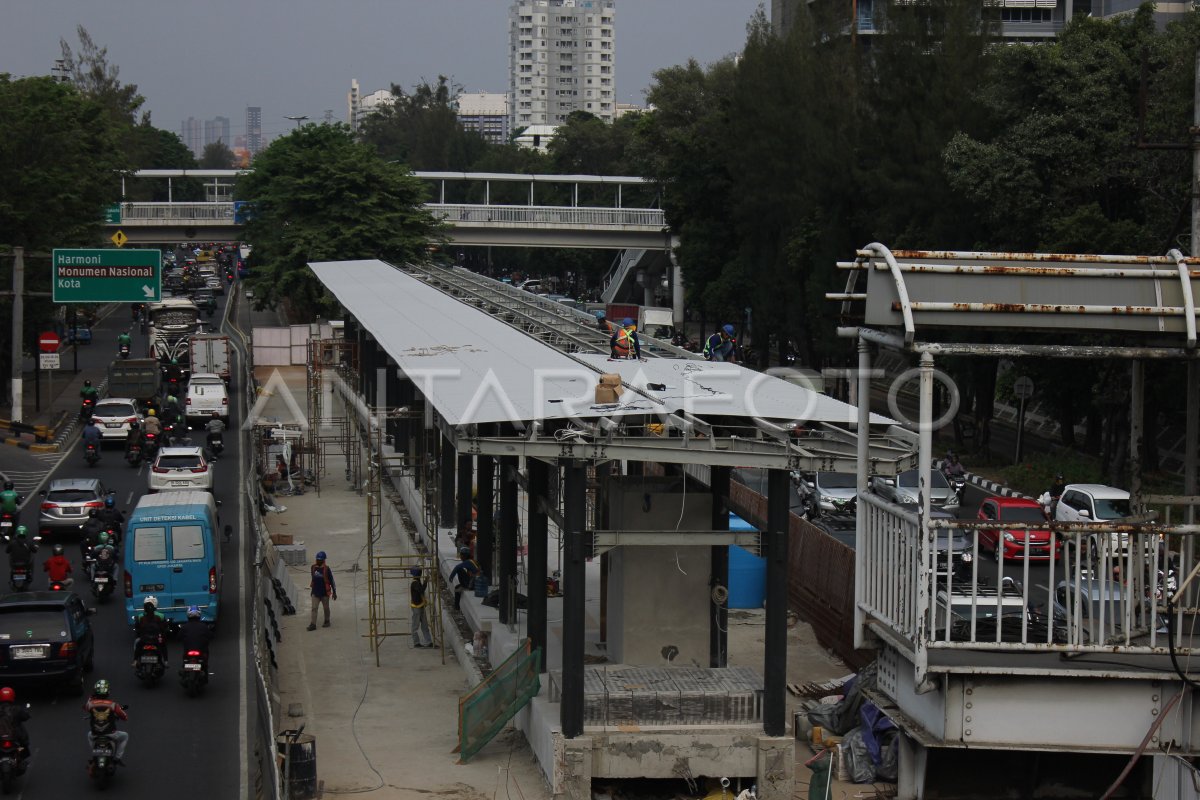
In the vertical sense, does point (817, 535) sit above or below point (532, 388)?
below

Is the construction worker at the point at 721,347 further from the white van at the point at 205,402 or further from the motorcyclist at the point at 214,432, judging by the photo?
the white van at the point at 205,402

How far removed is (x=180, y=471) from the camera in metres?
32.0

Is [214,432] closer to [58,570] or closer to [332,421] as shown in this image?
[332,421]

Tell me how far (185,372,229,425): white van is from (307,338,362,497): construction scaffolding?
2503 mm

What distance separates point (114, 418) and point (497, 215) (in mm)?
36866

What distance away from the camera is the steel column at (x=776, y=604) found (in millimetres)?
14852

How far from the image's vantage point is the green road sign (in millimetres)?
43625

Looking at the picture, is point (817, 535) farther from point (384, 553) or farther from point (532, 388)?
point (384, 553)

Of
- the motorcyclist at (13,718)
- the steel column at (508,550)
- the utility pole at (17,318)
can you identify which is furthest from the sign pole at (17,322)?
the motorcyclist at (13,718)

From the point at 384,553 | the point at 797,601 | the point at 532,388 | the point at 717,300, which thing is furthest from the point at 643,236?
the point at 532,388

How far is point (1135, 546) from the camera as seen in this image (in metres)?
7.30

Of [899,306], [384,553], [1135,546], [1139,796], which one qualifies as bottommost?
[384,553]

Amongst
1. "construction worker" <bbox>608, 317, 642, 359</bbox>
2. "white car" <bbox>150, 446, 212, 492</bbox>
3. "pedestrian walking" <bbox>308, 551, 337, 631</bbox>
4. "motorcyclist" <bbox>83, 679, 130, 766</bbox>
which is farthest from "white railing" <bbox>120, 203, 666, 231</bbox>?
"motorcyclist" <bbox>83, 679, 130, 766</bbox>

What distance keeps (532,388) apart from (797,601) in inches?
327
